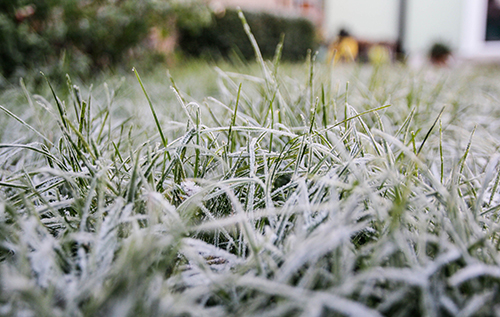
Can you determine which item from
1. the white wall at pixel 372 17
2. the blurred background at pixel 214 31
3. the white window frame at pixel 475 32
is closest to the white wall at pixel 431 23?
the blurred background at pixel 214 31

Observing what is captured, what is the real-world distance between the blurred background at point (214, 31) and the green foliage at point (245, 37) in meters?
0.01

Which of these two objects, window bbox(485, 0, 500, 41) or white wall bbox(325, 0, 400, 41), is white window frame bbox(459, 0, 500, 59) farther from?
white wall bbox(325, 0, 400, 41)

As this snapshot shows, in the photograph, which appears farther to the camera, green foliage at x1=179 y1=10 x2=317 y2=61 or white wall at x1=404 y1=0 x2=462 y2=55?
white wall at x1=404 y1=0 x2=462 y2=55

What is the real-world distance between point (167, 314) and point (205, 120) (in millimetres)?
695

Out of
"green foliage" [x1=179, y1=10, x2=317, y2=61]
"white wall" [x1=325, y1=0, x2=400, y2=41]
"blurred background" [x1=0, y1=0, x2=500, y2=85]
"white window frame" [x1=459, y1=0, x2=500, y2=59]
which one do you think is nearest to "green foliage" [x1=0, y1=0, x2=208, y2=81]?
"blurred background" [x1=0, y1=0, x2=500, y2=85]

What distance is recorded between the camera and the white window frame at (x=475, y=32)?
7441mm

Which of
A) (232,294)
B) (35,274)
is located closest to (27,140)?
(35,274)

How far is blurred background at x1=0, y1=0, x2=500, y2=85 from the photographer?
76.3 inches

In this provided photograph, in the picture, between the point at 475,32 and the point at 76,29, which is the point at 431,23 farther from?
the point at 76,29

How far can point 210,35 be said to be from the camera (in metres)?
4.47

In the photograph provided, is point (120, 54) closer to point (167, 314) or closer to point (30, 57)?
point (30, 57)

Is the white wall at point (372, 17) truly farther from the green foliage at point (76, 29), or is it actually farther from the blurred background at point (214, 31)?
the green foliage at point (76, 29)

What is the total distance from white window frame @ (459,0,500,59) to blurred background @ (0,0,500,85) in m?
0.02

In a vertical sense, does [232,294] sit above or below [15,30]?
below
